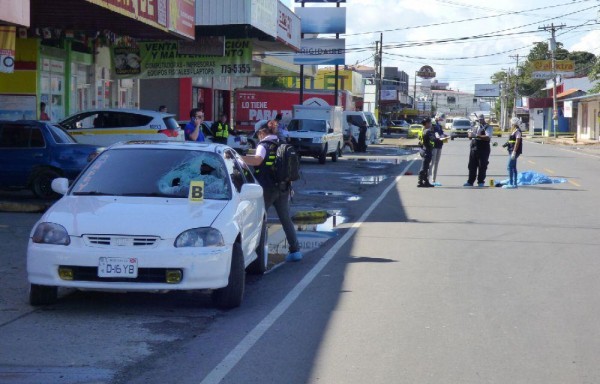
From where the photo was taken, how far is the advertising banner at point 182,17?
890 inches

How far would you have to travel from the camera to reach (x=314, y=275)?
10977mm

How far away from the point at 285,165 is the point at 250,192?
6.33 ft

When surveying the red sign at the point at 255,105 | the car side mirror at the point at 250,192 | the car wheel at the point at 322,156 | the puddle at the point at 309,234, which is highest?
the red sign at the point at 255,105

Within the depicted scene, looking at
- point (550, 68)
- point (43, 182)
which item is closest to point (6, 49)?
point (43, 182)

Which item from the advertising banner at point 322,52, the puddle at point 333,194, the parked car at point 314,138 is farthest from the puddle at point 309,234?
the advertising banner at point 322,52

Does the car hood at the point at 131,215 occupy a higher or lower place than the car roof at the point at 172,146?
lower

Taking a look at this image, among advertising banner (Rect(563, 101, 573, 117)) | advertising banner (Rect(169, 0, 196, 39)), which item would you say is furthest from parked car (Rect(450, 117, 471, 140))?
advertising banner (Rect(169, 0, 196, 39))

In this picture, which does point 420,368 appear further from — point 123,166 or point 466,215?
point 466,215

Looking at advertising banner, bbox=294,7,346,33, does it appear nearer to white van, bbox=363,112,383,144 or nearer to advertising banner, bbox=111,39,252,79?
white van, bbox=363,112,383,144

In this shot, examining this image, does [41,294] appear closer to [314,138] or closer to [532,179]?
[532,179]

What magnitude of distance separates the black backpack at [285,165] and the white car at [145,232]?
189 centimetres

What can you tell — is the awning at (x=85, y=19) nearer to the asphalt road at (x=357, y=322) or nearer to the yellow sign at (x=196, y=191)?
the asphalt road at (x=357, y=322)

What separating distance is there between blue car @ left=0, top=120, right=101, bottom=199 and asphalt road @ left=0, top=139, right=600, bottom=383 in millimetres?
3669

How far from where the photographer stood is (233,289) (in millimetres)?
8812
